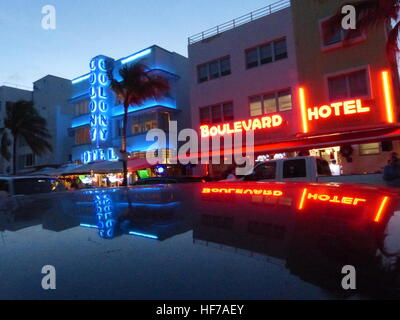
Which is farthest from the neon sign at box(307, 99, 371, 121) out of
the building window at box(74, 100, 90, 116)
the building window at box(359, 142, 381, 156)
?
the building window at box(74, 100, 90, 116)

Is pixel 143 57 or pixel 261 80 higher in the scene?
pixel 143 57

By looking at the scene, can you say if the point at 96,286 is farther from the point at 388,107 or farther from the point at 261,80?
the point at 261,80

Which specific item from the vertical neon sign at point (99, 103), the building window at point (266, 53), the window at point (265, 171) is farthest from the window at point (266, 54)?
the vertical neon sign at point (99, 103)

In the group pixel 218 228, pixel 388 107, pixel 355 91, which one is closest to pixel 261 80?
pixel 355 91

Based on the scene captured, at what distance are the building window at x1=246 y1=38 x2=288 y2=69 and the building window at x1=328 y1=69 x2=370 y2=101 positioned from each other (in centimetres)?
Result: 350

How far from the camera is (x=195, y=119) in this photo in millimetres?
20875

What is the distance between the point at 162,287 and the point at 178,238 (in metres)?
0.69

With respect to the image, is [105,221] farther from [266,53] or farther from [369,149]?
[266,53]

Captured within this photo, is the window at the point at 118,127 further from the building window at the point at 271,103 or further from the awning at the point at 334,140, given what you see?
the awning at the point at 334,140

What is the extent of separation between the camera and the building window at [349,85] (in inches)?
574

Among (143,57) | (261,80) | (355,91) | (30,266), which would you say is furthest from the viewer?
(143,57)

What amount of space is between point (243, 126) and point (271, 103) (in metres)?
2.21

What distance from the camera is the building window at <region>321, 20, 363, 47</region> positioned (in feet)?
46.2

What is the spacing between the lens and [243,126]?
18.0 m
